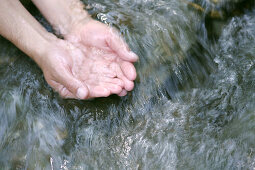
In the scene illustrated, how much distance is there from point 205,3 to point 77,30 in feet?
4.78

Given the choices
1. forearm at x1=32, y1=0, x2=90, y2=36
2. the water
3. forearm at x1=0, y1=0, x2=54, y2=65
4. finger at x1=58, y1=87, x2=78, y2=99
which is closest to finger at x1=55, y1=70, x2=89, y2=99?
finger at x1=58, y1=87, x2=78, y2=99

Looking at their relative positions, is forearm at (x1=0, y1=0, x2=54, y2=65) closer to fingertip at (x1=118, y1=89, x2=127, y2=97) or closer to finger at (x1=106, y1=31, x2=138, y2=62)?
finger at (x1=106, y1=31, x2=138, y2=62)

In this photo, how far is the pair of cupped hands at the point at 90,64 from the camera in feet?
8.57

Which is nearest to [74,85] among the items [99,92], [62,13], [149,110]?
[99,92]

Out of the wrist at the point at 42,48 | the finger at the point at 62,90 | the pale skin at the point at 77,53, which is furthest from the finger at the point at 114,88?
the wrist at the point at 42,48

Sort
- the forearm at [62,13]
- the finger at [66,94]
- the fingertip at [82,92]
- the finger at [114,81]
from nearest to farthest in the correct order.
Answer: the fingertip at [82,92], the finger at [114,81], the finger at [66,94], the forearm at [62,13]

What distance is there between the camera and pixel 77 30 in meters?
2.98

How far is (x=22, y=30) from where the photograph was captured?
2863 mm

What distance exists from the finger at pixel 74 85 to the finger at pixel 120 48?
415 mm

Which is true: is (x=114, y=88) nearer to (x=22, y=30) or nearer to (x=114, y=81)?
(x=114, y=81)

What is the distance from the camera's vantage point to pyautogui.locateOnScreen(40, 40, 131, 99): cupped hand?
2594 millimetres

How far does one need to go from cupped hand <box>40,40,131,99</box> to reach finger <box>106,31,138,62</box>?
0.05 m

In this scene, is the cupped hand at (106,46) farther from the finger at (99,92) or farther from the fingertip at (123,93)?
the finger at (99,92)

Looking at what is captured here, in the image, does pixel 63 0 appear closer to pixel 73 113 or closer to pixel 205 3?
pixel 73 113
